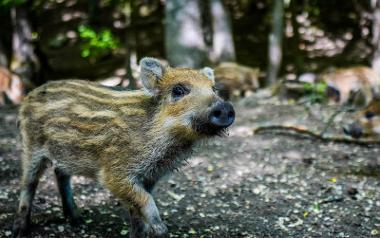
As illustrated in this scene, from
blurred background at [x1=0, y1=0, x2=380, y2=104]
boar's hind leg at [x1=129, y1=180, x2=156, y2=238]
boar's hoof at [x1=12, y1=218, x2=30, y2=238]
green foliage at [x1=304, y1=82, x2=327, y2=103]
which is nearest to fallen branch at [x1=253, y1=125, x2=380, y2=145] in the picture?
blurred background at [x1=0, y1=0, x2=380, y2=104]

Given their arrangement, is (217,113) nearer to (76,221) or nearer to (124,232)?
(124,232)

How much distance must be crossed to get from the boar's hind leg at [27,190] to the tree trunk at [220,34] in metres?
6.95

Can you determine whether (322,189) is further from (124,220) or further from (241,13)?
(241,13)

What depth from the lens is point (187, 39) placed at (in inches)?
372

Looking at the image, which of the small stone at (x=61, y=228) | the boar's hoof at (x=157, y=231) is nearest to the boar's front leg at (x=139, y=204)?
the boar's hoof at (x=157, y=231)

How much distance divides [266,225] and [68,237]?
1494 millimetres

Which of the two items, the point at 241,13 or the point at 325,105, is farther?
the point at 241,13

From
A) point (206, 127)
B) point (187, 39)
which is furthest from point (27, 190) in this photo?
point (187, 39)

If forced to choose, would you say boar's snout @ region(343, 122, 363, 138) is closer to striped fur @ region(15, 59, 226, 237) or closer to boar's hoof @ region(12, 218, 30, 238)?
striped fur @ region(15, 59, 226, 237)

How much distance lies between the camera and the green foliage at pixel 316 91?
902 cm

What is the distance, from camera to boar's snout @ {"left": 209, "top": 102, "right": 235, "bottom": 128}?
3064 mm

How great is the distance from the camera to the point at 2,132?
23.6ft

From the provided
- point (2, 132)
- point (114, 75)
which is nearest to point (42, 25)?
point (114, 75)

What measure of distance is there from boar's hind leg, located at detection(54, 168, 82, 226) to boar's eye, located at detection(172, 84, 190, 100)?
120cm
